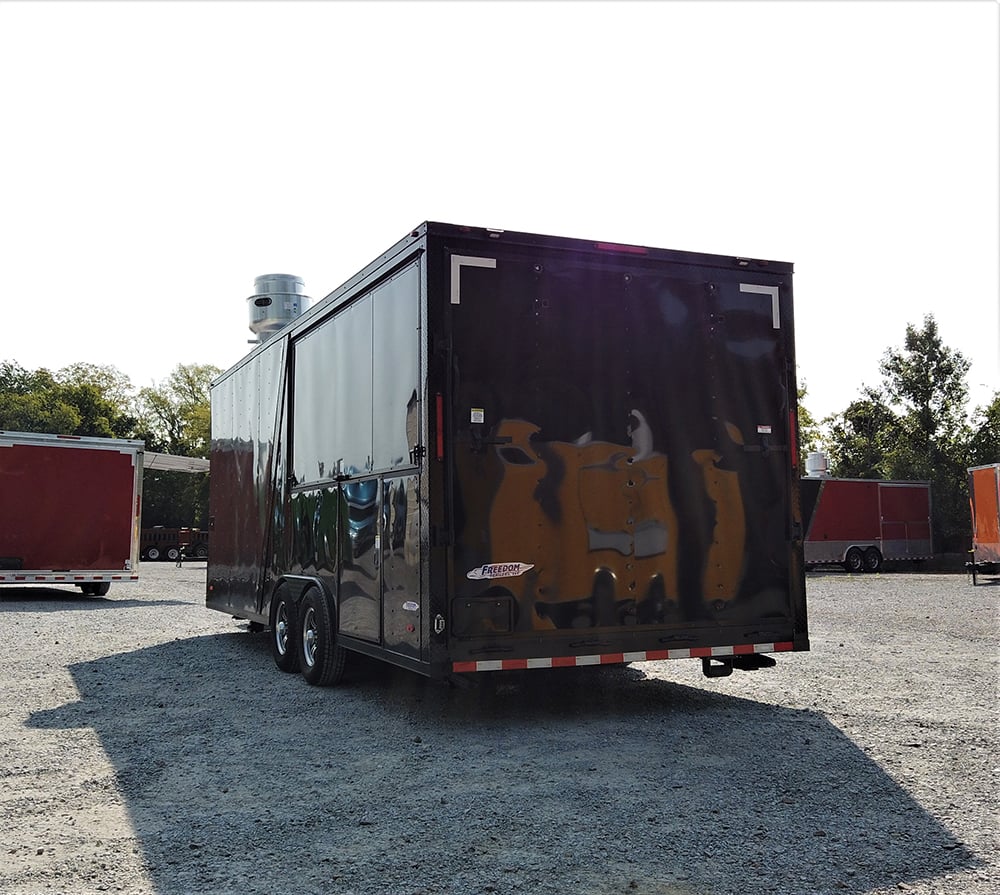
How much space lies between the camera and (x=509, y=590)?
6605 millimetres

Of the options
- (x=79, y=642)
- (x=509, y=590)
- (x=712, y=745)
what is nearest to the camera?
(x=712, y=745)

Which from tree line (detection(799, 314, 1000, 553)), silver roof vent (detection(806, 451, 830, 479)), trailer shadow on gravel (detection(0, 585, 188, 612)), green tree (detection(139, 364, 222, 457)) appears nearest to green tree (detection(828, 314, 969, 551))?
tree line (detection(799, 314, 1000, 553))

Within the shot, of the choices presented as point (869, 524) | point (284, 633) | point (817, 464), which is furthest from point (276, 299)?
point (869, 524)

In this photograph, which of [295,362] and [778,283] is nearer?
[778,283]

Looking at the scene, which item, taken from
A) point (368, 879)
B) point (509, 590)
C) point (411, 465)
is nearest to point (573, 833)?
point (368, 879)

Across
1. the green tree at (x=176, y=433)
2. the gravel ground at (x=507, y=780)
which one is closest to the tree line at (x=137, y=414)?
the green tree at (x=176, y=433)

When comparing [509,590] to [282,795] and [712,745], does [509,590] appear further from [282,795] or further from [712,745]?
[282,795]

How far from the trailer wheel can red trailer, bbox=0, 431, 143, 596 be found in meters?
21.7

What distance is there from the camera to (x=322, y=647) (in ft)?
27.0

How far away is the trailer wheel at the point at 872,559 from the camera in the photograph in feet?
100

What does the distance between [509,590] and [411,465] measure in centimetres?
108

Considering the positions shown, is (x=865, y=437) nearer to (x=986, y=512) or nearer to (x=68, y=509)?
(x=986, y=512)

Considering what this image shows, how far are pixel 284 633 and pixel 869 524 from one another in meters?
25.3

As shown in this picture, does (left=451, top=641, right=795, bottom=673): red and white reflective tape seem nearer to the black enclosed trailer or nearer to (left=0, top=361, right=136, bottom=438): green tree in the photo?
the black enclosed trailer
